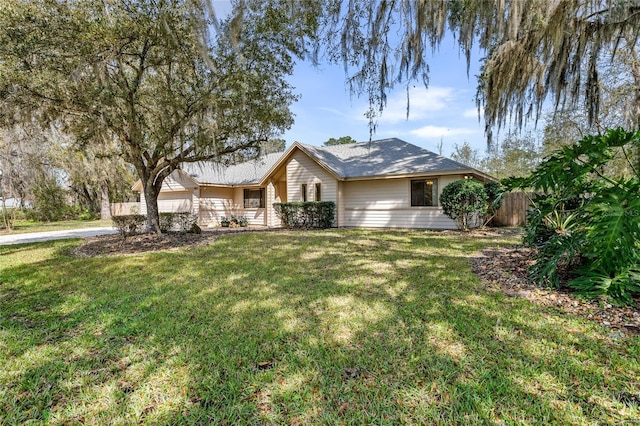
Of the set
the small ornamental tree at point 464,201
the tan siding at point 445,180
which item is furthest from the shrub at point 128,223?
the tan siding at point 445,180

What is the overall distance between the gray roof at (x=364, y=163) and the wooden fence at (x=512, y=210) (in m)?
3.52

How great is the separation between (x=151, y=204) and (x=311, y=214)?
21.6 ft

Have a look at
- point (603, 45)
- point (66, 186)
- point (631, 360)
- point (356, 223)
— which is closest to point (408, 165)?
point (356, 223)

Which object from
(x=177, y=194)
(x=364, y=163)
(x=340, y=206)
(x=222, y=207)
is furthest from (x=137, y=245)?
(x=364, y=163)

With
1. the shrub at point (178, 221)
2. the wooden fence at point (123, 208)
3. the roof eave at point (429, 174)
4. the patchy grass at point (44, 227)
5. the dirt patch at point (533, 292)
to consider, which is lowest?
the dirt patch at point (533, 292)

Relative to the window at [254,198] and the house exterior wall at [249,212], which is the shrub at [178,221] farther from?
the window at [254,198]

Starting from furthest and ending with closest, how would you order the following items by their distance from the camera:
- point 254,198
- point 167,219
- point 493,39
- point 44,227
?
point 254,198 → point 44,227 → point 167,219 → point 493,39

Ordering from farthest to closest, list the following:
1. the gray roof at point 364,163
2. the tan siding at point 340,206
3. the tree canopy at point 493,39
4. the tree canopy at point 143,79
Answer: the tan siding at point 340,206, the gray roof at point 364,163, the tree canopy at point 143,79, the tree canopy at point 493,39

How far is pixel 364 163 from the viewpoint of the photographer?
602 inches

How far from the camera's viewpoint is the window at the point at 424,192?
12.9m

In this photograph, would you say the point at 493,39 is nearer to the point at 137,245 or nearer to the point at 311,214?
the point at 311,214

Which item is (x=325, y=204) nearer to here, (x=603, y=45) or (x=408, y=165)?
(x=408, y=165)

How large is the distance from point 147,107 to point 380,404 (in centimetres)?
987

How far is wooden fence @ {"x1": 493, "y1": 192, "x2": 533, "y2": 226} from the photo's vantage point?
45.5 ft
